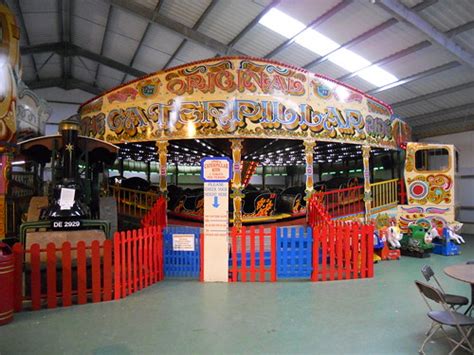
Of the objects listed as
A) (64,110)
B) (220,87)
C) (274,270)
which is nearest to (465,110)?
(220,87)

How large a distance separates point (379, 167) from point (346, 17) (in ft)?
32.7

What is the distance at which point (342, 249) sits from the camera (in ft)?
21.3

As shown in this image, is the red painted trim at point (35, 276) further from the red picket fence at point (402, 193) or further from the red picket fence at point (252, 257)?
the red picket fence at point (402, 193)

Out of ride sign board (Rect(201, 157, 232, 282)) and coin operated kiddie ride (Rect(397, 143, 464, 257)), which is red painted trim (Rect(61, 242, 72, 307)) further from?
coin operated kiddie ride (Rect(397, 143, 464, 257))

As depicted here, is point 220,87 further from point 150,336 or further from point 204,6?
point 150,336

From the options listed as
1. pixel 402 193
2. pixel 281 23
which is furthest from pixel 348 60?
pixel 402 193

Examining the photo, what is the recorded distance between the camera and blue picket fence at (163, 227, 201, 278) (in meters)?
6.54

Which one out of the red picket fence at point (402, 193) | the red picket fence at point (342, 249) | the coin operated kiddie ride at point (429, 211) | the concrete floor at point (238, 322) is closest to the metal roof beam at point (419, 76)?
the coin operated kiddie ride at point (429, 211)

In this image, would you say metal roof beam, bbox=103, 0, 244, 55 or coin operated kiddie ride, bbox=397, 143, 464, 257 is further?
metal roof beam, bbox=103, 0, 244, 55

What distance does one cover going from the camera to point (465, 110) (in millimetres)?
12648

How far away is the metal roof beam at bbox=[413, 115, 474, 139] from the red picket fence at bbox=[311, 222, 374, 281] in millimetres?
9407

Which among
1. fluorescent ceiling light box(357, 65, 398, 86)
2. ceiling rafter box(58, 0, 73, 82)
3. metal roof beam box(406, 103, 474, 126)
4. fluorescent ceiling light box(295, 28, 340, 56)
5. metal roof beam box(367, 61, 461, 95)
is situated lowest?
metal roof beam box(406, 103, 474, 126)

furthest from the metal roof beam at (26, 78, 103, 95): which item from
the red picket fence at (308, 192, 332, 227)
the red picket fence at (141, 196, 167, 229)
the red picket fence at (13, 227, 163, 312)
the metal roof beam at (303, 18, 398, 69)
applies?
the red picket fence at (13, 227, 163, 312)

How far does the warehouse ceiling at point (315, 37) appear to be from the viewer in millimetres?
8867
